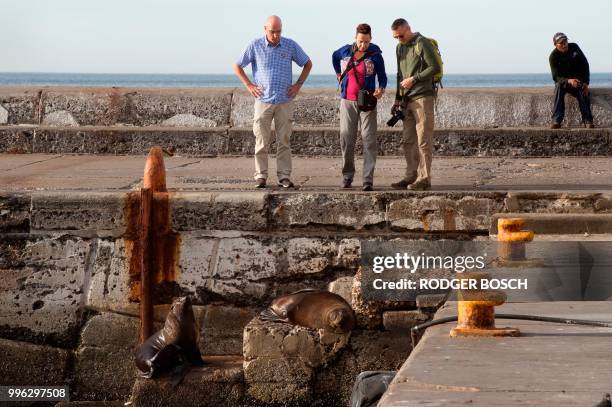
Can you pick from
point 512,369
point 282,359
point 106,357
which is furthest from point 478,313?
point 106,357

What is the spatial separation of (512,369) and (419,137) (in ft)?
17.1

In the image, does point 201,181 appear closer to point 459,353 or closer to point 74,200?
point 74,200

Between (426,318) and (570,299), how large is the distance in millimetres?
1284

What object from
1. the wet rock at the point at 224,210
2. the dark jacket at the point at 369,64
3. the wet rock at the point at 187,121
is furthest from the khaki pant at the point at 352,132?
the wet rock at the point at 187,121

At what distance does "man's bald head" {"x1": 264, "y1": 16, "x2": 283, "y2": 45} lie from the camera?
10.3m

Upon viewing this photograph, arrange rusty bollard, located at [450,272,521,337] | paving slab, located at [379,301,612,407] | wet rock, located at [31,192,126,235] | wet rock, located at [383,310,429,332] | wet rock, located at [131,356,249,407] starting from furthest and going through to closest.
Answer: wet rock, located at [31,192,126,235]
wet rock, located at [383,310,429,332]
wet rock, located at [131,356,249,407]
rusty bollard, located at [450,272,521,337]
paving slab, located at [379,301,612,407]

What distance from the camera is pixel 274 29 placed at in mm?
10328

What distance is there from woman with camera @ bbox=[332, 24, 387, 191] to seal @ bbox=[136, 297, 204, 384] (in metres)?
2.05

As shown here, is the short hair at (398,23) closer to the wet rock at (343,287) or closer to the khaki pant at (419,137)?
the khaki pant at (419,137)

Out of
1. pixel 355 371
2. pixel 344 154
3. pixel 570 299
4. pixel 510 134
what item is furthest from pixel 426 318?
pixel 510 134

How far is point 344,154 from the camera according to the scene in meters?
Result: 10.2

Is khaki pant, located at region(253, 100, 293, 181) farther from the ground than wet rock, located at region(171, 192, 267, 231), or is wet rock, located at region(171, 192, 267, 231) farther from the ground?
khaki pant, located at region(253, 100, 293, 181)

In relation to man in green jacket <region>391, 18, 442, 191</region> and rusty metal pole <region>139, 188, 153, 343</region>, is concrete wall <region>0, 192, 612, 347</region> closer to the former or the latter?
rusty metal pole <region>139, 188, 153, 343</region>

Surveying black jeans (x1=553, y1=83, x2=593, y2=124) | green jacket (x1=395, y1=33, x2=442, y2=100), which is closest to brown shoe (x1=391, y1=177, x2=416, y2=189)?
green jacket (x1=395, y1=33, x2=442, y2=100)
